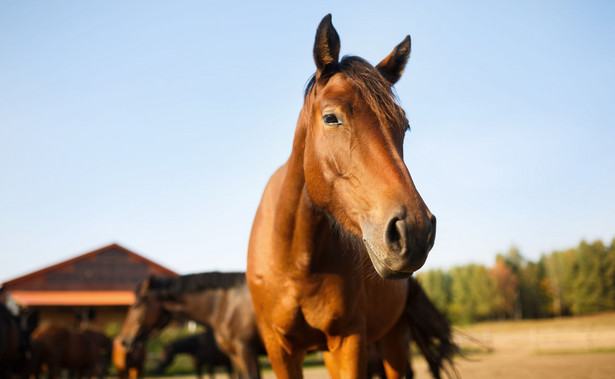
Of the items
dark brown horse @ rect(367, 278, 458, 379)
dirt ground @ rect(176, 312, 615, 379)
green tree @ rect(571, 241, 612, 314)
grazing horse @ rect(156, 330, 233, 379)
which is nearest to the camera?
dark brown horse @ rect(367, 278, 458, 379)

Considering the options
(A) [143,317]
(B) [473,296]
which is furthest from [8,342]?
(B) [473,296]

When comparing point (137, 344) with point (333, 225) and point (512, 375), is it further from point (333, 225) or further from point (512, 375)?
point (512, 375)

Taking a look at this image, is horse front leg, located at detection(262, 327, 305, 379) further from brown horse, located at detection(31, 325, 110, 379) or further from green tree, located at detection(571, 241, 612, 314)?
green tree, located at detection(571, 241, 612, 314)

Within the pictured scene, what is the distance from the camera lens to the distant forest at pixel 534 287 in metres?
59.0

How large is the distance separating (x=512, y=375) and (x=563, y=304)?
2661 inches

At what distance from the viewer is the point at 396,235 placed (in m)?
1.81

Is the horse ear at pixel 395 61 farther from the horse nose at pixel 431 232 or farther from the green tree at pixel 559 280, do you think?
the green tree at pixel 559 280

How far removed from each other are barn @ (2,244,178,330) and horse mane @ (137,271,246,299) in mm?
19511

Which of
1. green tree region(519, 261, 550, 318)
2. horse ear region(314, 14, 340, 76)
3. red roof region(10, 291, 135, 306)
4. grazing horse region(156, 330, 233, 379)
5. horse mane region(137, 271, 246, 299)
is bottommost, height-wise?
green tree region(519, 261, 550, 318)

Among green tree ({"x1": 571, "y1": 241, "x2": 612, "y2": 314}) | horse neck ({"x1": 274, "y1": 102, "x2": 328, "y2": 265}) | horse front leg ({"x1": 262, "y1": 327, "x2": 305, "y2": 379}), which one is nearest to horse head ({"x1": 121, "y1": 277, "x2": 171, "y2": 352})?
horse front leg ({"x1": 262, "y1": 327, "x2": 305, "y2": 379})

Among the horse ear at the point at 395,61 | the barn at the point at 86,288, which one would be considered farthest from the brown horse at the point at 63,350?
the horse ear at the point at 395,61

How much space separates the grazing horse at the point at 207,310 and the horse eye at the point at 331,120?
6168mm

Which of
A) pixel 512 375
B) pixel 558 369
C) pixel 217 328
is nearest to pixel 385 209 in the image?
pixel 217 328

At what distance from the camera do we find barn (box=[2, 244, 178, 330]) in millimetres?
26922
